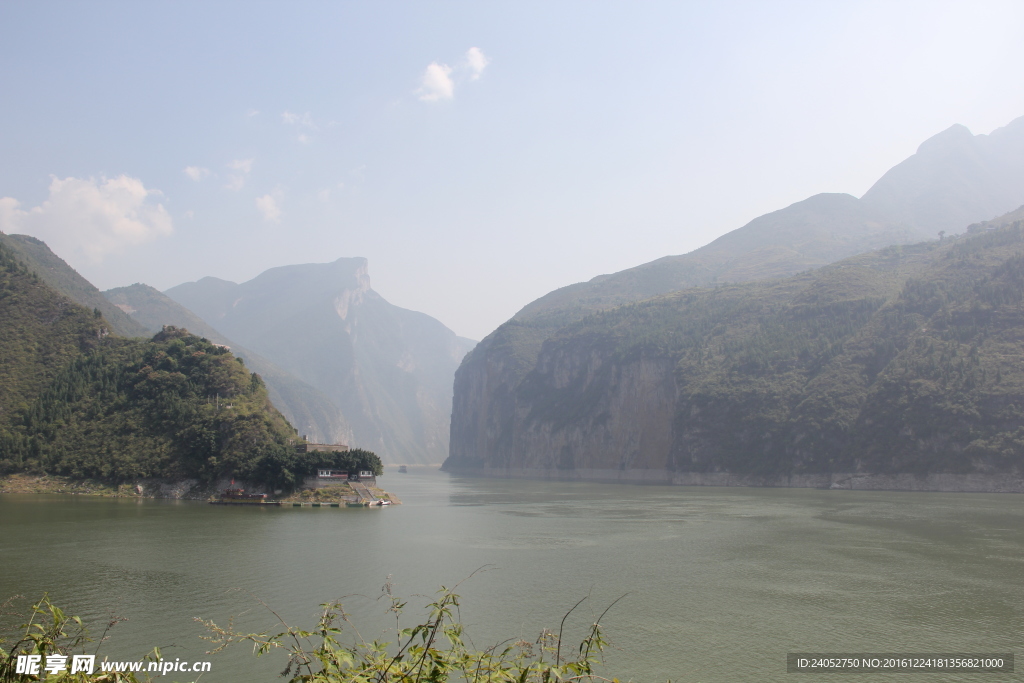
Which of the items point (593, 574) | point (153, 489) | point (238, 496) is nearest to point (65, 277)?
point (153, 489)

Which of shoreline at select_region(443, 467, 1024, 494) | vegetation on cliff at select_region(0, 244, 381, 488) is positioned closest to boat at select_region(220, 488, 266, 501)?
vegetation on cliff at select_region(0, 244, 381, 488)

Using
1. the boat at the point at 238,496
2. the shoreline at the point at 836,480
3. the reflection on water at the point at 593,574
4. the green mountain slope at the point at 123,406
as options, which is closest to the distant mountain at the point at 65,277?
the green mountain slope at the point at 123,406

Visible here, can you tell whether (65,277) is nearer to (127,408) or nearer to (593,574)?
(127,408)

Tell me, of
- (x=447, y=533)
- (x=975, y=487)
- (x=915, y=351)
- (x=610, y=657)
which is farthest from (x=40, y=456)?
(x=915, y=351)

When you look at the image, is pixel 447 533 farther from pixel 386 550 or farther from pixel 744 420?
pixel 744 420

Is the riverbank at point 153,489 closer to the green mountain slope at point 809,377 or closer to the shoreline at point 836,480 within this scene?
the shoreline at point 836,480

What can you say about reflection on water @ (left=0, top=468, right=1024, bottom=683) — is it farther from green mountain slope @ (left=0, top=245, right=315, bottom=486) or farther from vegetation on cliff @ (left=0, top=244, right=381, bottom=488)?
green mountain slope @ (left=0, top=245, right=315, bottom=486)

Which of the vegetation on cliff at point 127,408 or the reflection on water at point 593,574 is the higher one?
the vegetation on cliff at point 127,408
